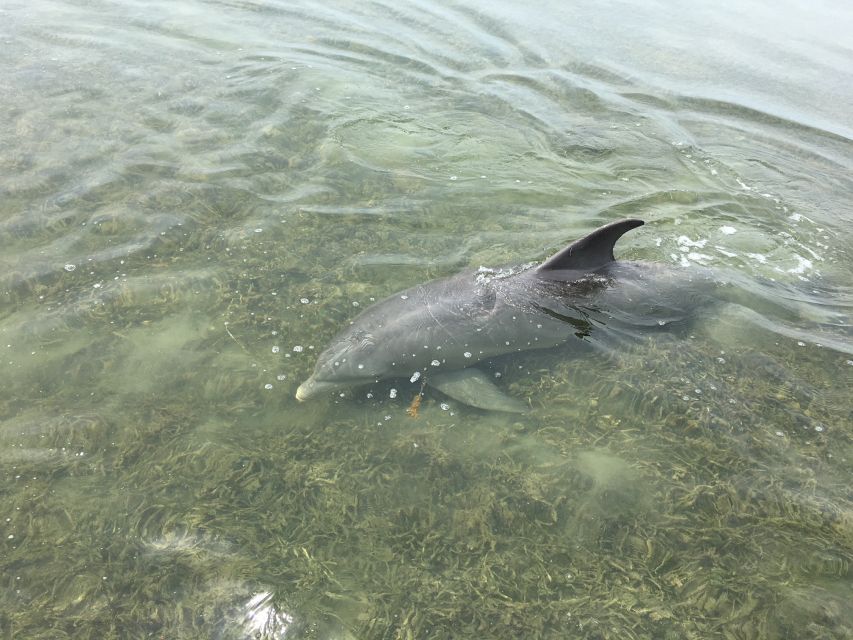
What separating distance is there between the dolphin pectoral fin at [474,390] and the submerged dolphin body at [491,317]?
0.03 ft

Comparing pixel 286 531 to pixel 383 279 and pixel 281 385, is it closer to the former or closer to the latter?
pixel 281 385

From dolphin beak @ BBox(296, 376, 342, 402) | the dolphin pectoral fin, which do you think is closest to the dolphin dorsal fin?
the dolphin pectoral fin

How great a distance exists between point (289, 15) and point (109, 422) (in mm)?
13749

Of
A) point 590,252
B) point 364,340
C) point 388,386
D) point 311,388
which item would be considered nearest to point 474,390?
point 388,386

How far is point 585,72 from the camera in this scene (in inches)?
540

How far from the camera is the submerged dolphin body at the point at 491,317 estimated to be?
6.03 meters

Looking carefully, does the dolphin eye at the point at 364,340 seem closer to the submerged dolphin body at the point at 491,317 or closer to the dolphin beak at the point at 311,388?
the submerged dolphin body at the point at 491,317

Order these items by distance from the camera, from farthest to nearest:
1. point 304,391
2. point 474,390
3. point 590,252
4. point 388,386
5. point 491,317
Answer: point 590,252
point 491,317
point 388,386
point 474,390
point 304,391

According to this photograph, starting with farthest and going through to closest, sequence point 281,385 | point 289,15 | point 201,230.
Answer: point 289,15 < point 201,230 < point 281,385

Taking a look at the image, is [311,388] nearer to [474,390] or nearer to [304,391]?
[304,391]

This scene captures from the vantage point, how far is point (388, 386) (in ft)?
20.1

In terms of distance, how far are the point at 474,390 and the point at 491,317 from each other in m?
0.93

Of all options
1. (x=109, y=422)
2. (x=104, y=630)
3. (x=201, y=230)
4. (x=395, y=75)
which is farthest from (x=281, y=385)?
(x=395, y=75)

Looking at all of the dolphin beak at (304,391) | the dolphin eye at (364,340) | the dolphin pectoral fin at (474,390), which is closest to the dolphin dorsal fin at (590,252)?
the dolphin pectoral fin at (474,390)
